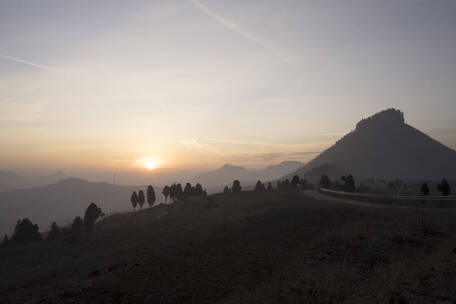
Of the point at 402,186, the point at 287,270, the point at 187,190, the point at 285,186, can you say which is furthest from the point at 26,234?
the point at 402,186

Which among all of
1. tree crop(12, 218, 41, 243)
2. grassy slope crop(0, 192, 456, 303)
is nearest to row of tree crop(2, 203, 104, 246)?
tree crop(12, 218, 41, 243)

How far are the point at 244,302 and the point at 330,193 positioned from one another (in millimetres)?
45119

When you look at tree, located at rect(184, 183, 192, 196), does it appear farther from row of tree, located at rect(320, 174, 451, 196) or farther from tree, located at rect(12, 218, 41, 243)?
row of tree, located at rect(320, 174, 451, 196)

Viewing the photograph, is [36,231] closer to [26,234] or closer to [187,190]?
[26,234]

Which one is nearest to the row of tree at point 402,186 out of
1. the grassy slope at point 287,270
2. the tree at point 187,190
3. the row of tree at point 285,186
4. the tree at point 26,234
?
the row of tree at point 285,186

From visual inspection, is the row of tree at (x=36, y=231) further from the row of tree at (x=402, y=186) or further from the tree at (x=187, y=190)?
the row of tree at (x=402, y=186)

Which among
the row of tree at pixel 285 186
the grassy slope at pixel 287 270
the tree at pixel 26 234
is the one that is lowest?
the tree at pixel 26 234

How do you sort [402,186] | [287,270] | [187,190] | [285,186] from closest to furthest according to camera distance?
1. [287,270]
2. [402,186]
3. [285,186]
4. [187,190]

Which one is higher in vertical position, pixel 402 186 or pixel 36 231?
pixel 402 186

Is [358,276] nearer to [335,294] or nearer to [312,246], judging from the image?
[335,294]

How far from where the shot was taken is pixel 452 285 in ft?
30.1

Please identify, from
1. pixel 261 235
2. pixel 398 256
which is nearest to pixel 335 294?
pixel 398 256

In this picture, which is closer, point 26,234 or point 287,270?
point 287,270

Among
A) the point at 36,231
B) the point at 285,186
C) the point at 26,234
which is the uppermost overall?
the point at 285,186
